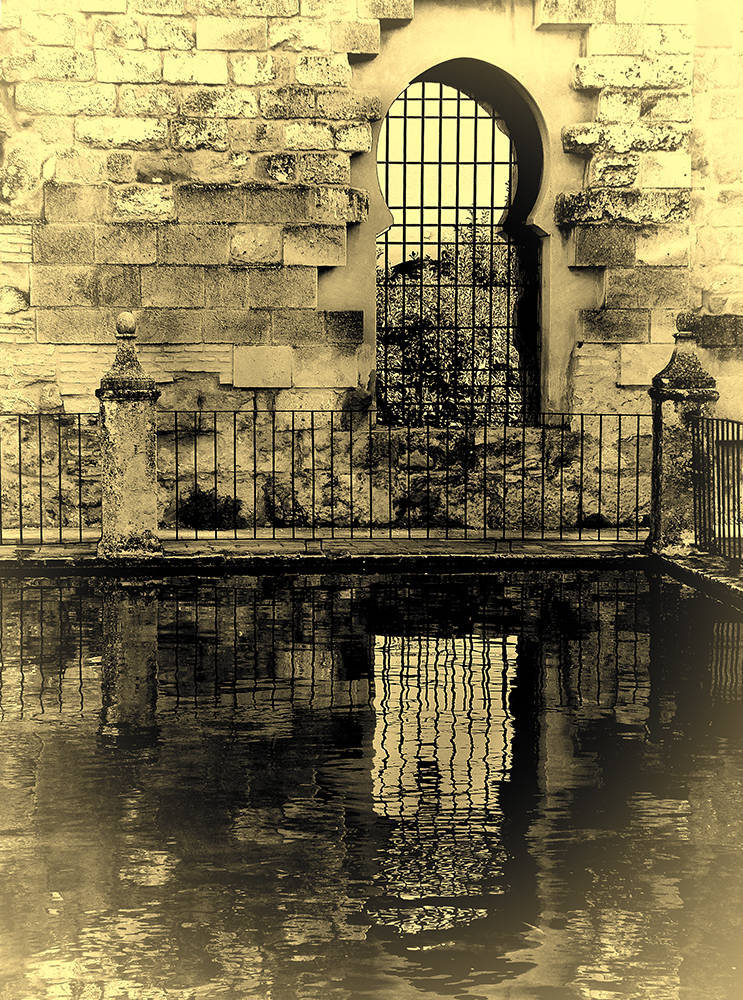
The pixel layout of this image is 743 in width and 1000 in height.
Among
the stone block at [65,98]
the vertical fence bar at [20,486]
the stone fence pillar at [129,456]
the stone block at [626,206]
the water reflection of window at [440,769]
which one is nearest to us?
the water reflection of window at [440,769]

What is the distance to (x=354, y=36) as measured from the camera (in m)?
15.3

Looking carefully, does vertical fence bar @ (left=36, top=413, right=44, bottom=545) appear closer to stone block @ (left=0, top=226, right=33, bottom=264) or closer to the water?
stone block @ (left=0, top=226, right=33, bottom=264)

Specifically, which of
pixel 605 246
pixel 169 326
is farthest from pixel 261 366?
pixel 605 246

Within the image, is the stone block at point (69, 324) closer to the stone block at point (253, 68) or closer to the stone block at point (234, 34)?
the stone block at point (253, 68)

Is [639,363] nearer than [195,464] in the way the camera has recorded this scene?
No

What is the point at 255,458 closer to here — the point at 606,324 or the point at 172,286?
the point at 172,286

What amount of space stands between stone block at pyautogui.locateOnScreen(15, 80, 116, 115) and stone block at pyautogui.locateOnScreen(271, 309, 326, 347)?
2.33m

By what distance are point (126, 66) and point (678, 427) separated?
572 centimetres

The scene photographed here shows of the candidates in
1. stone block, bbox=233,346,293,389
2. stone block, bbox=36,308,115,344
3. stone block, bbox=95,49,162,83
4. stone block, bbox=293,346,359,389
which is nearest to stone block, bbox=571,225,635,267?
stone block, bbox=293,346,359,389

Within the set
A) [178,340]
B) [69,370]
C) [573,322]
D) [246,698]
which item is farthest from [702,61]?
[246,698]

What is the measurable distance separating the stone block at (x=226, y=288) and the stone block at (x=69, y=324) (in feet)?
2.95

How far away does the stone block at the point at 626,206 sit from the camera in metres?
15.7

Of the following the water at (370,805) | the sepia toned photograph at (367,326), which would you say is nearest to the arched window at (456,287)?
the sepia toned photograph at (367,326)

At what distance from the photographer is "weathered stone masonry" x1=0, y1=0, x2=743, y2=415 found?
15.1 metres
